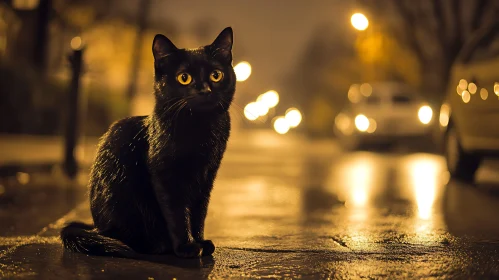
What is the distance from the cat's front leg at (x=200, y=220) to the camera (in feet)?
15.7

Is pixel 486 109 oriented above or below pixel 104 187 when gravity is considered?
above

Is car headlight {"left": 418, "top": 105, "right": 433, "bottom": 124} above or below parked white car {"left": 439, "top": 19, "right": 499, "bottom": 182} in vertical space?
above

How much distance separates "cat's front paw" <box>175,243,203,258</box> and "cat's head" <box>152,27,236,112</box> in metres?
0.92

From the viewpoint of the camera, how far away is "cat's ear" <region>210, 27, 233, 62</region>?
4.93 m

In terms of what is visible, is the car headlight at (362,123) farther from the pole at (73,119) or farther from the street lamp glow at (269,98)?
the street lamp glow at (269,98)

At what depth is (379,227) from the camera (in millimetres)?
6414

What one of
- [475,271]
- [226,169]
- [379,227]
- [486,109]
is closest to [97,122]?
[226,169]

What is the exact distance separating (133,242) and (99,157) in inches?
26.4

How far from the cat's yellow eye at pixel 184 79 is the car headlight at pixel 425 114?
64.1 ft

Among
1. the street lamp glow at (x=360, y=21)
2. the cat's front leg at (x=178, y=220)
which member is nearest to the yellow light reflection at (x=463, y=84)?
the cat's front leg at (x=178, y=220)

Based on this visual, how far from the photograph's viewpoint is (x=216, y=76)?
15.8 feet

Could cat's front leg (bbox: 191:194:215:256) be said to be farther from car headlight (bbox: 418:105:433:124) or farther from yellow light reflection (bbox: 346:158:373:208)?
car headlight (bbox: 418:105:433:124)

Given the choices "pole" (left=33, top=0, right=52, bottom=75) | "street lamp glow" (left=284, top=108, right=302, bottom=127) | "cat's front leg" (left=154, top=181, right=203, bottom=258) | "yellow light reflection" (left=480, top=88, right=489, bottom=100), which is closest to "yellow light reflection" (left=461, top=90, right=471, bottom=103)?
"yellow light reflection" (left=480, top=88, right=489, bottom=100)

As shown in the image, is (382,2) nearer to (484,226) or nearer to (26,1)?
(26,1)
